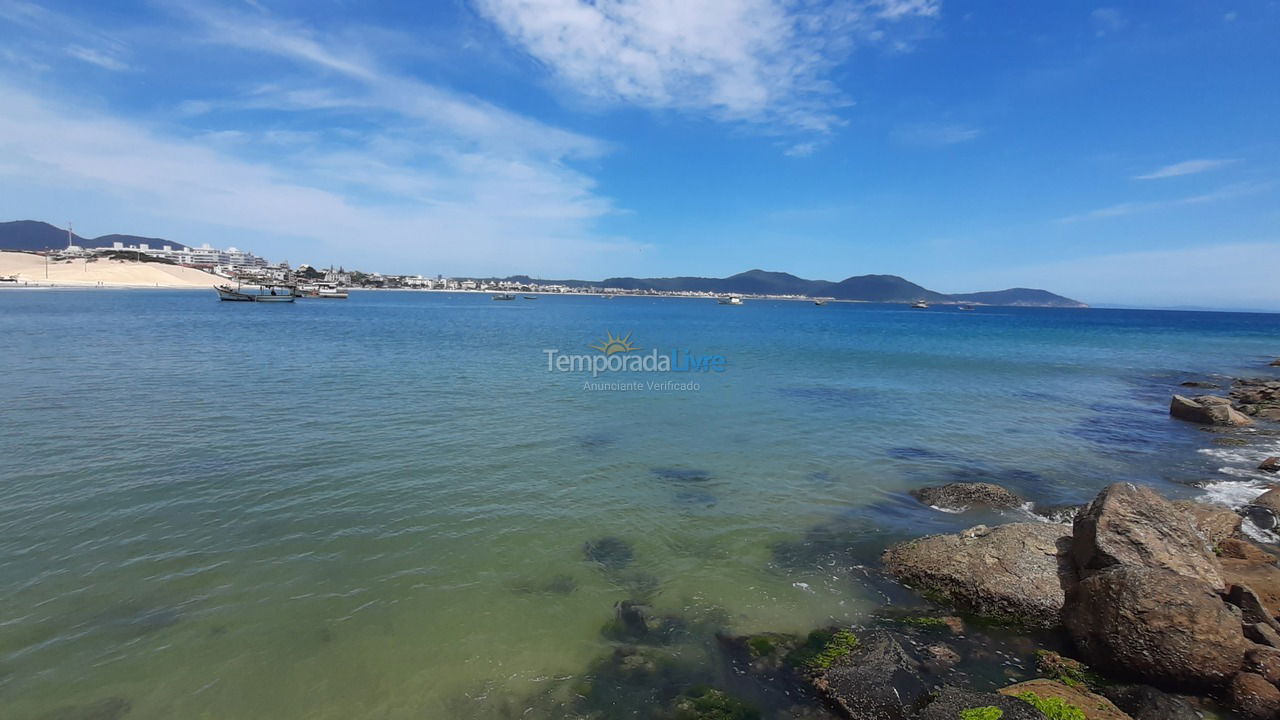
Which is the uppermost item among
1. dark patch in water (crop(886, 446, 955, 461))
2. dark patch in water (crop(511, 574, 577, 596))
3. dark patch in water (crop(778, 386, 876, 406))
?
dark patch in water (crop(886, 446, 955, 461))

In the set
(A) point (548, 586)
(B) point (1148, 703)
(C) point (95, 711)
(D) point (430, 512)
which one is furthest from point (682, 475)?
(C) point (95, 711)

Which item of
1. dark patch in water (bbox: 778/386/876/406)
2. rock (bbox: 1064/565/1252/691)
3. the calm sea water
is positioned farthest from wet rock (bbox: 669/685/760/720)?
dark patch in water (bbox: 778/386/876/406)

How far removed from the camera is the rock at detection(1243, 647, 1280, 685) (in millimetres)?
6117

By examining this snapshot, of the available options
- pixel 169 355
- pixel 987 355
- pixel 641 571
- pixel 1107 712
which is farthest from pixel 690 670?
pixel 987 355

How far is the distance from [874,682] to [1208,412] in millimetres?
24260

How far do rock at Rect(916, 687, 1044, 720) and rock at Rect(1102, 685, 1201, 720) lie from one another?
4.28ft

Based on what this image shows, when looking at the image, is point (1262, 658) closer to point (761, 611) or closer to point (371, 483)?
point (761, 611)

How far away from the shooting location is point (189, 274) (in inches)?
6737

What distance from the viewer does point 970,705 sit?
5699 millimetres

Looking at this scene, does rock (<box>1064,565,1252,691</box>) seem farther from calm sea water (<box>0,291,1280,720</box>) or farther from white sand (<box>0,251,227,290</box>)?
white sand (<box>0,251,227,290</box>)

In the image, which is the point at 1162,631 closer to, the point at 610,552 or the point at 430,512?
the point at 610,552

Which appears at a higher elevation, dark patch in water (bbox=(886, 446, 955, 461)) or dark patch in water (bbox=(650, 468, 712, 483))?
dark patch in water (bbox=(886, 446, 955, 461))

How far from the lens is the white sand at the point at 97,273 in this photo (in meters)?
134

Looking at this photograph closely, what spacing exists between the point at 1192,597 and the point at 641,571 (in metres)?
7.09
